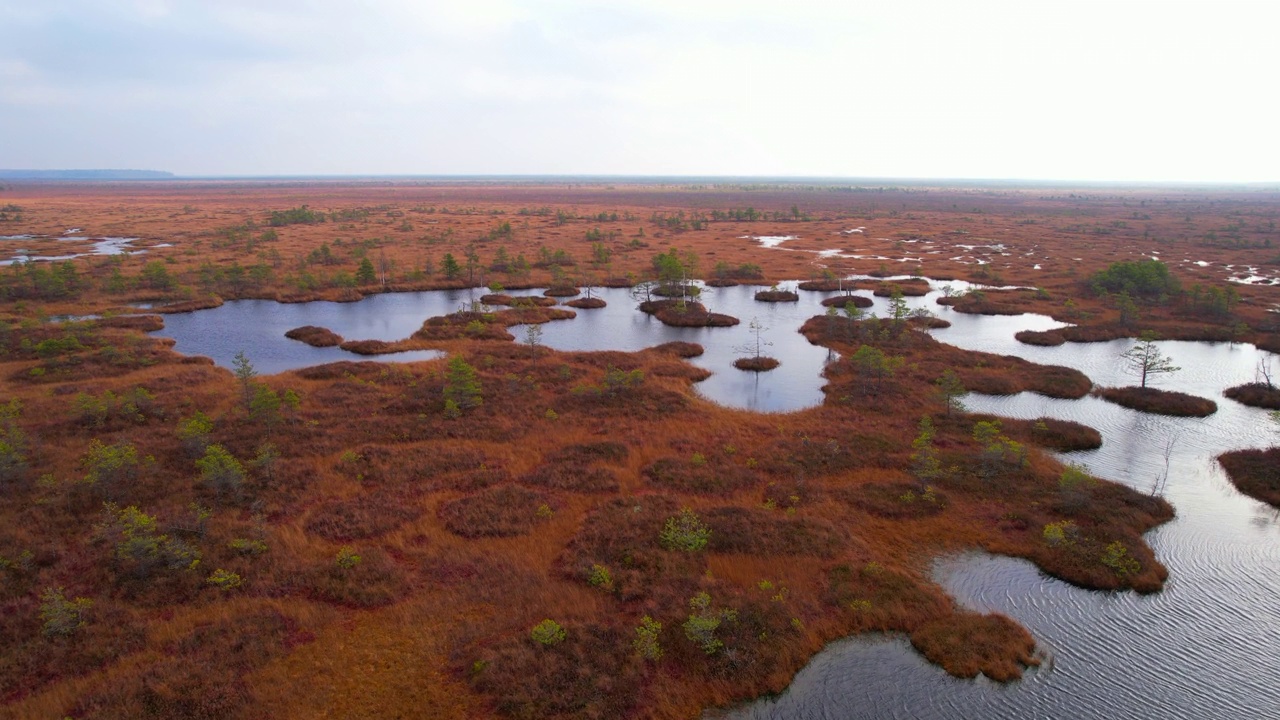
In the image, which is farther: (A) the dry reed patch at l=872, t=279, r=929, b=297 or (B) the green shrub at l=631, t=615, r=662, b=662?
(A) the dry reed patch at l=872, t=279, r=929, b=297

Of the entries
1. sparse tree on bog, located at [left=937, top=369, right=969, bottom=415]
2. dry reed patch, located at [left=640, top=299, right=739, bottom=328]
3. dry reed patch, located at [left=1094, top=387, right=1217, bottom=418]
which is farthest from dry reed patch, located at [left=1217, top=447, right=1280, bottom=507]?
dry reed patch, located at [left=640, top=299, right=739, bottom=328]

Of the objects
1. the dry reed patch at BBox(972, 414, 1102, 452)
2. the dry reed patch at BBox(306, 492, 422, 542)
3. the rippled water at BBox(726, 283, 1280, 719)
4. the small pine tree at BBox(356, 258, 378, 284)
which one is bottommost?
the rippled water at BBox(726, 283, 1280, 719)

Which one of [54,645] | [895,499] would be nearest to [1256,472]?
[895,499]

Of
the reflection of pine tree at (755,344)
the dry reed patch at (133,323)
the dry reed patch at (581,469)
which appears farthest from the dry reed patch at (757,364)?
the dry reed patch at (133,323)

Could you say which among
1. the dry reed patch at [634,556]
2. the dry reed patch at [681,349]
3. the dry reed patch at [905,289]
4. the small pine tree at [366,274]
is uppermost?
the small pine tree at [366,274]

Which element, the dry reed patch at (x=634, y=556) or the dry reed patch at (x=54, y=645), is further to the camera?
the dry reed patch at (x=634, y=556)

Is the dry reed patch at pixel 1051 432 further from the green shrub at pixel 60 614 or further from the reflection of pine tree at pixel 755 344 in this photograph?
the green shrub at pixel 60 614

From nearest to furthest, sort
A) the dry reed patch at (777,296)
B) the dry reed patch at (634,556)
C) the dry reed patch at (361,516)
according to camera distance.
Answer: the dry reed patch at (634,556)
the dry reed patch at (361,516)
the dry reed patch at (777,296)

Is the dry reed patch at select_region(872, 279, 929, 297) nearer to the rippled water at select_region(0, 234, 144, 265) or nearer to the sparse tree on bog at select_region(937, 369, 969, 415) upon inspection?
the sparse tree on bog at select_region(937, 369, 969, 415)
